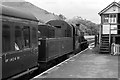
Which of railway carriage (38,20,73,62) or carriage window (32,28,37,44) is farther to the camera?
railway carriage (38,20,73,62)

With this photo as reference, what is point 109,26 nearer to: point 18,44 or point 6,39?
point 18,44

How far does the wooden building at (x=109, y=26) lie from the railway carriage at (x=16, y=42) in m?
13.7

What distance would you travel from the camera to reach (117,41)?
24047 millimetres

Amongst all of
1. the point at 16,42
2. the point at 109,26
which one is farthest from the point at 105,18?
the point at 16,42

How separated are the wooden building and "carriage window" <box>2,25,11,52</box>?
1583cm

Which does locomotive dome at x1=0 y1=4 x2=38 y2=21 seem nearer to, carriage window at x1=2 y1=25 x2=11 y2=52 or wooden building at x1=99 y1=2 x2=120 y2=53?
carriage window at x1=2 y1=25 x2=11 y2=52

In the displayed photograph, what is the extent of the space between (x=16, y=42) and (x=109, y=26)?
16.3 meters

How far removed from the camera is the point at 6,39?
716 centimetres

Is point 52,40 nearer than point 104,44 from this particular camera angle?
Yes

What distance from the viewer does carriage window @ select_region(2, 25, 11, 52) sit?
274 inches

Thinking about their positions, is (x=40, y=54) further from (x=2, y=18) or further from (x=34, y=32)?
(x=2, y=18)

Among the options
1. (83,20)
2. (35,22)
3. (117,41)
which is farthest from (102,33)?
(83,20)

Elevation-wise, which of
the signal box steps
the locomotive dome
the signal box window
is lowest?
the signal box steps

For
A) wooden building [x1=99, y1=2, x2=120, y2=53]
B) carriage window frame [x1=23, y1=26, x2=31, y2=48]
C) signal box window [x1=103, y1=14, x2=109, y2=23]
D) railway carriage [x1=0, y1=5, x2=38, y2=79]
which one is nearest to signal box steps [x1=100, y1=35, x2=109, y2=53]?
wooden building [x1=99, y1=2, x2=120, y2=53]
